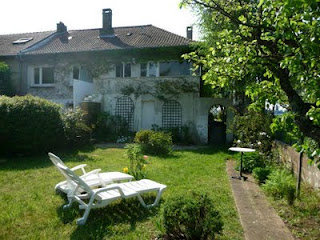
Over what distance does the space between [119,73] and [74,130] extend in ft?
28.2

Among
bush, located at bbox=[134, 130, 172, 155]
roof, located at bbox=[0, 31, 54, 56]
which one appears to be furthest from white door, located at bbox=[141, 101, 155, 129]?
roof, located at bbox=[0, 31, 54, 56]

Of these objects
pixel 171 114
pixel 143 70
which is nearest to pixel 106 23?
pixel 143 70

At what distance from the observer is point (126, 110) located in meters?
17.4

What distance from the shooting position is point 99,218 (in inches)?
177

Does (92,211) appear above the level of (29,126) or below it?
below

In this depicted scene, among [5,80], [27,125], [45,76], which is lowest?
[27,125]

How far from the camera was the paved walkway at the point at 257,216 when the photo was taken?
379cm

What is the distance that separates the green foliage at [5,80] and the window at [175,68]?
11.7m

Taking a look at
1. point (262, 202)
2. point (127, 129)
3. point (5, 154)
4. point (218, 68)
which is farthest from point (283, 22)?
point (127, 129)

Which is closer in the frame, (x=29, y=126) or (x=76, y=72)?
(x=29, y=126)

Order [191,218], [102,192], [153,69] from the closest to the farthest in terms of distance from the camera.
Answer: [191,218], [102,192], [153,69]

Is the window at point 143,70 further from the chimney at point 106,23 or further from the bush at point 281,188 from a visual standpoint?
the bush at point 281,188

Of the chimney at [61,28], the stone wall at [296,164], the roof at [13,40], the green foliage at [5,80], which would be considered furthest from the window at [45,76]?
the stone wall at [296,164]

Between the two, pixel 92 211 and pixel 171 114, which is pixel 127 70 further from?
pixel 92 211
